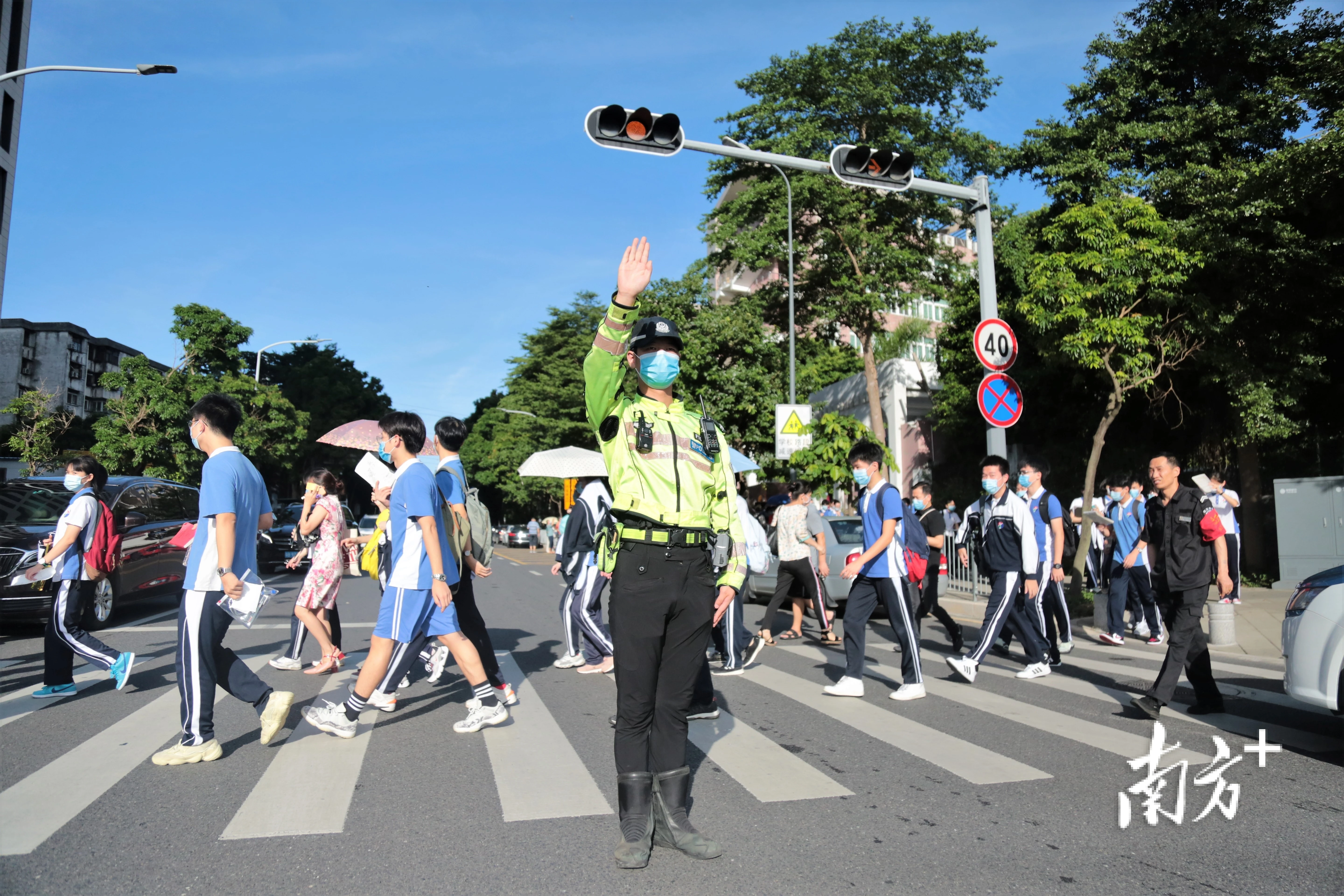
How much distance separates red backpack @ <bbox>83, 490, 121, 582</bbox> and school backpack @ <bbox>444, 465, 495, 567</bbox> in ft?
8.31

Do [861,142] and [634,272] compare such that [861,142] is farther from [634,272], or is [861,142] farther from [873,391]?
[634,272]

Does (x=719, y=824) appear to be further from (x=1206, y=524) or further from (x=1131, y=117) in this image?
(x=1131, y=117)

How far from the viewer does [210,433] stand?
520cm

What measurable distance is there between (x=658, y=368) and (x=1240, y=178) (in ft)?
57.0

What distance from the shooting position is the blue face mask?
3768 mm

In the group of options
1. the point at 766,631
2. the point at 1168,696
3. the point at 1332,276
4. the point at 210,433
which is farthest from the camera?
the point at 1332,276

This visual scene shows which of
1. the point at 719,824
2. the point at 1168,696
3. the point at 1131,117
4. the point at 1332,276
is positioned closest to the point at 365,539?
the point at 719,824

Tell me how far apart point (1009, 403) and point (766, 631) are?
12.2 ft

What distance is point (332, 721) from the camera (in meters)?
5.51

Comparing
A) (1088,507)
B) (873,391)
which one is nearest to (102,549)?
(1088,507)

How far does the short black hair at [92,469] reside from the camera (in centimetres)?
683

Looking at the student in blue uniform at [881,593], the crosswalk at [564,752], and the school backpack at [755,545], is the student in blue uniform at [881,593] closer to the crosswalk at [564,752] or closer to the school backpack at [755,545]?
the crosswalk at [564,752]

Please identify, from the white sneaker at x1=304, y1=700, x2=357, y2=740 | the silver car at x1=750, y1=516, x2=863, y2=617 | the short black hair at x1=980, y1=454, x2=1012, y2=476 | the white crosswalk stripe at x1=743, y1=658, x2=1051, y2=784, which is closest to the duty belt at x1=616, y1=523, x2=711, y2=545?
the white crosswalk stripe at x1=743, y1=658, x2=1051, y2=784

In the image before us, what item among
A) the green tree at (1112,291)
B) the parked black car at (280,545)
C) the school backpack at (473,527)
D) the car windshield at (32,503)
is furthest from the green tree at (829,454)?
the car windshield at (32,503)
